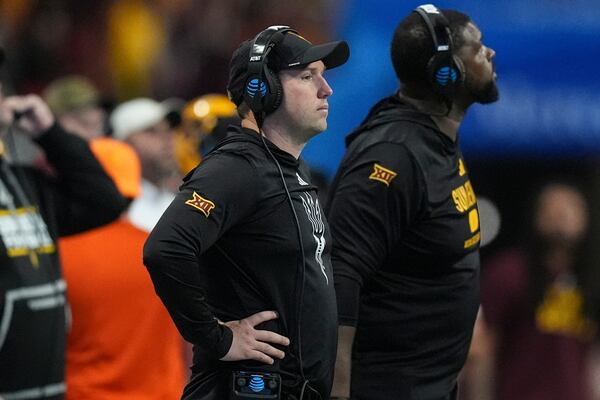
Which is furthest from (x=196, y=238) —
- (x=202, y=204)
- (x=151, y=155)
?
(x=151, y=155)

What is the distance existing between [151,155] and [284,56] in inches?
110

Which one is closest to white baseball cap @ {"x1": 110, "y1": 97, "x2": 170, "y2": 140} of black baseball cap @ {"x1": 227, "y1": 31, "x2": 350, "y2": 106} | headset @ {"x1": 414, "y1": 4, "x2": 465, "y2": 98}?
headset @ {"x1": 414, "y1": 4, "x2": 465, "y2": 98}

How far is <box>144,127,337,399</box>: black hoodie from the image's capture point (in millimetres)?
4219

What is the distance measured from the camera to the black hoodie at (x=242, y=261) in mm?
4219

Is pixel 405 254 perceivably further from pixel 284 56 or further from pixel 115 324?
pixel 115 324

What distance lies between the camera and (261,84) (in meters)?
4.43

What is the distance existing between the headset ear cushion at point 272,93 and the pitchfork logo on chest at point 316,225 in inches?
10.7

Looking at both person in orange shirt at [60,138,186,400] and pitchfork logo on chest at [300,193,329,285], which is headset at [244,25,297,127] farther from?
person in orange shirt at [60,138,186,400]

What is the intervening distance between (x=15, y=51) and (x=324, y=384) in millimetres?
8225

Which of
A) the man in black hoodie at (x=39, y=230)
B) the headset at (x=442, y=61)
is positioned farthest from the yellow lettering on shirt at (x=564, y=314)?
the headset at (x=442, y=61)

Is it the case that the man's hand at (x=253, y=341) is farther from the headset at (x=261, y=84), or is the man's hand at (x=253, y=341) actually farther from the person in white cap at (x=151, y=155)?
the person in white cap at (x=151, y=155)

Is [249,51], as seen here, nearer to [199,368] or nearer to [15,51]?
[199,368]

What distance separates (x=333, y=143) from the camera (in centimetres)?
856

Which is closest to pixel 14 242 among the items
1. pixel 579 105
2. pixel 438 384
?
pixel 438 384
